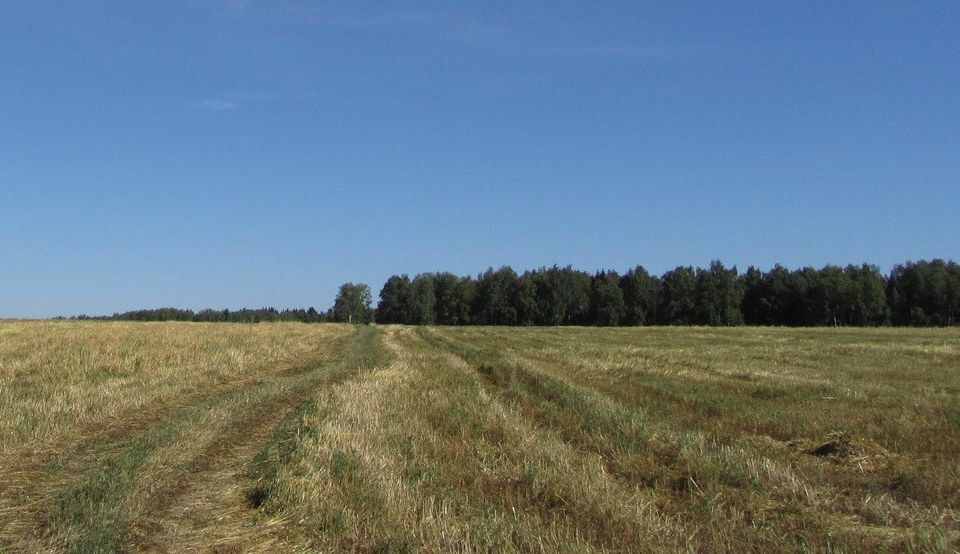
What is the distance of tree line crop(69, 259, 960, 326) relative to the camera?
115250 millimetres

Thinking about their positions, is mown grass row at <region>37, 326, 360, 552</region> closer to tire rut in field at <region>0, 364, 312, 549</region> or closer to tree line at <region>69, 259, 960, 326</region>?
tire rut in field at <region>0, 364, 312, 549</region>

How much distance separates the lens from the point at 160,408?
1534cm

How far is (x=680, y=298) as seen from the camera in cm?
13062

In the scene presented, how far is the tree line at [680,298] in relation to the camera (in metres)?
115

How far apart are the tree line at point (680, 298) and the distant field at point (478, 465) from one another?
4247 inches

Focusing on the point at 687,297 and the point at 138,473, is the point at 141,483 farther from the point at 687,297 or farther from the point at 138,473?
the point at 687,297

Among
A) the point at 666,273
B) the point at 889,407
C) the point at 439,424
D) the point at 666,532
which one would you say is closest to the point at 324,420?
the point at 439,424

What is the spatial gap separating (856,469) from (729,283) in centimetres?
12358

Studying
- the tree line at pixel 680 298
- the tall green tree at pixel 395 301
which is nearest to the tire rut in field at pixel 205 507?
the tree line at pixel 680 298

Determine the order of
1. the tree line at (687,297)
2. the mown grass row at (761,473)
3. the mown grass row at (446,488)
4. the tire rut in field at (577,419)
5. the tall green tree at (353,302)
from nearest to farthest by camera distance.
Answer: the mown grass row at (446,488) → the mown grass row at (761,473) → the tire rut in field at (577,419) → the tree line at (687,297) → the tall green tree at (353,302)

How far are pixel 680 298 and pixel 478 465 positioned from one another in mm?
125813

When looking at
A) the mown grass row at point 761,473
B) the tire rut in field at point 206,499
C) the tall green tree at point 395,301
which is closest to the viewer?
the tire rut in field at point 206,499

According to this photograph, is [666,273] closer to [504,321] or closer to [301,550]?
[504,321]

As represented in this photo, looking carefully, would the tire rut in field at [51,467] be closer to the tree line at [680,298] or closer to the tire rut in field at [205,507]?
the tire rut in field at [205,507]
